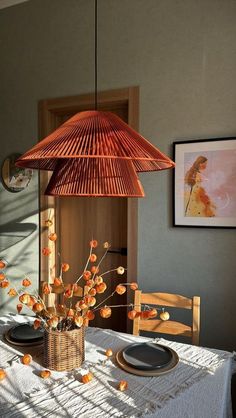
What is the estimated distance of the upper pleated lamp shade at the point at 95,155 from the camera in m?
0.75

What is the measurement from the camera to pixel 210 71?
6.90 ft

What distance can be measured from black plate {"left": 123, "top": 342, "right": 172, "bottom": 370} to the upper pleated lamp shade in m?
0.69

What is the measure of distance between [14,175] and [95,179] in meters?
2.00

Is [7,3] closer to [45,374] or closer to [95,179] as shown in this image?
[95,179]

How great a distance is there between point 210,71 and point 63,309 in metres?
1.71

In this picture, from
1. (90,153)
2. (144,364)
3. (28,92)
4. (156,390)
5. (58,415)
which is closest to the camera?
(90,153)

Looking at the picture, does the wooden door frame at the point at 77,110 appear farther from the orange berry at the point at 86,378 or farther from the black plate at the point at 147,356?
the orange berry at the point at 86,378

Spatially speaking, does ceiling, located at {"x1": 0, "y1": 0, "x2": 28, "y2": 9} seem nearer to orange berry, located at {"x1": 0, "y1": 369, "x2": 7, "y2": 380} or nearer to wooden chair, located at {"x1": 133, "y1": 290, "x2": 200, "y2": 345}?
wooden chair, located at {"x1": 133, "y1": 290, "x2": 200, "y2": 345}

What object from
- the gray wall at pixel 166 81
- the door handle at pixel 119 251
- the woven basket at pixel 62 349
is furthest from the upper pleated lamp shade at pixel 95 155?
the door handle at pixel 119 251

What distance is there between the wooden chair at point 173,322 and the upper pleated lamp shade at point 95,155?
839 mm

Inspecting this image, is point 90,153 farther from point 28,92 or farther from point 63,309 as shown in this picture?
point 28,92

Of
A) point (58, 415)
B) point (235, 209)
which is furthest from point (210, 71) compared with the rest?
point (58, 415)

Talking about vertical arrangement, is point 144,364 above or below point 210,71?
below

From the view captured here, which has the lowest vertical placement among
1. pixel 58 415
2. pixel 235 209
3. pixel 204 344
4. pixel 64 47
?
pixel 204 344
